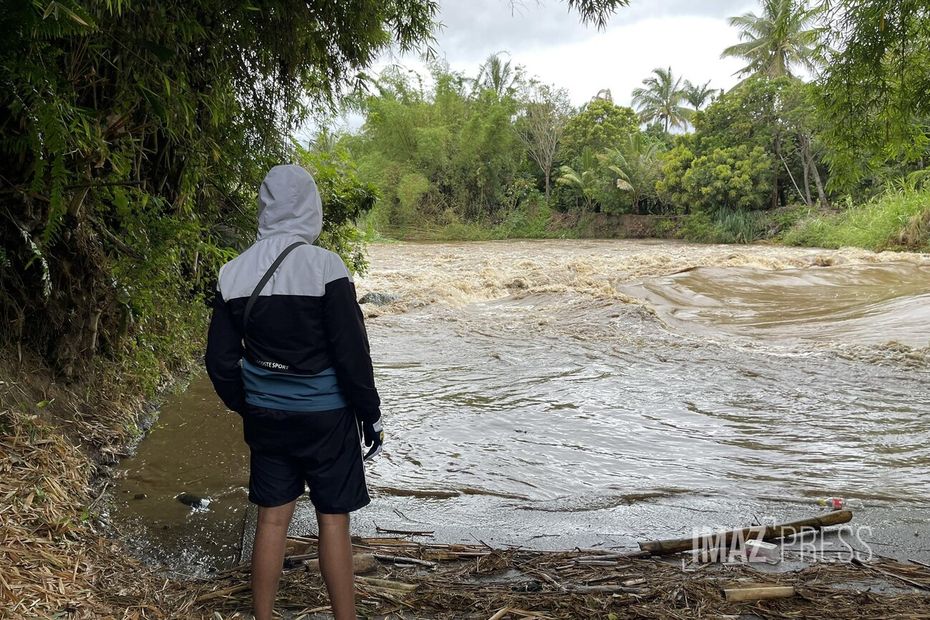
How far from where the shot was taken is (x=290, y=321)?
225 cm

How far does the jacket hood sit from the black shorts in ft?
1.92

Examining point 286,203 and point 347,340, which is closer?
point 347,340

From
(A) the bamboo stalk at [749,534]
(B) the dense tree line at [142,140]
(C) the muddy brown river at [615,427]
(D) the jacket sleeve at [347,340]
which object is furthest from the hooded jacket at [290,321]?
(A) the bamboo stalk at [749,534]

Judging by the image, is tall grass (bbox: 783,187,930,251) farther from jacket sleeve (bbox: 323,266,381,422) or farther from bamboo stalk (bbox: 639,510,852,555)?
jacket sleeve (bbox: 323,266,381,422)

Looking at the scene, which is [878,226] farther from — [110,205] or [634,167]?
[110,205]

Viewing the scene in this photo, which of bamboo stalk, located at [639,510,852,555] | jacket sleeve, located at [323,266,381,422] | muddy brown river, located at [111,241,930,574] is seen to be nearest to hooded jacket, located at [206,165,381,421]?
jacket sleeve, located at [323,266,381,422]

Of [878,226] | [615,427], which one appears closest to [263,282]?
[615,427]

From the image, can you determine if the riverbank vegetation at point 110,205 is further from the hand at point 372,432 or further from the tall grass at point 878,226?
the tall grass at point 878,226

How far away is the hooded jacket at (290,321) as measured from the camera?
7.38ft

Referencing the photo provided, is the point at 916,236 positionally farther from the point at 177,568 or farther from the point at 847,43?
the point at 177,568

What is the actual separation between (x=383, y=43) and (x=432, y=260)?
1832cm

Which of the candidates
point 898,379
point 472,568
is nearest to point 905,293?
point 898,379

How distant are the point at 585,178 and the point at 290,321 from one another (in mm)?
33358

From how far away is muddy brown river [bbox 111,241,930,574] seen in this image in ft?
12.1
